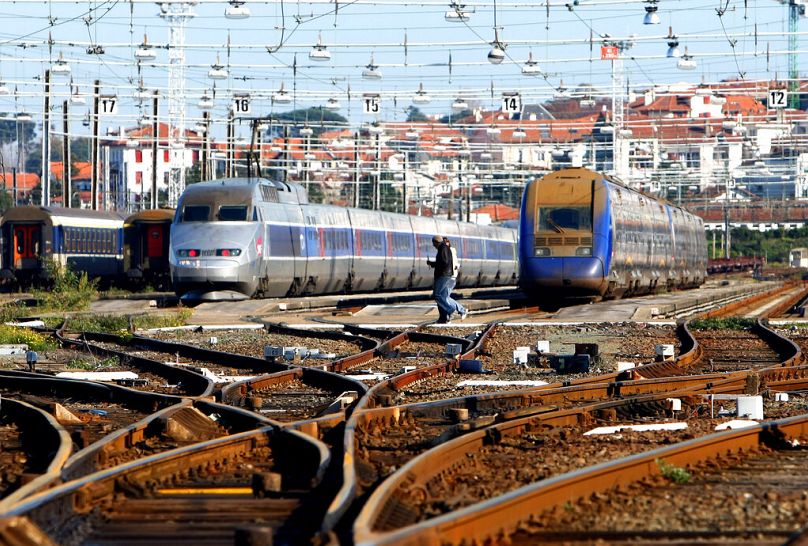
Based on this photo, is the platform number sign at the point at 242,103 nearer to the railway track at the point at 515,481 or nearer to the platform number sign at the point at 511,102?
the platform number sign at the point at 511,102

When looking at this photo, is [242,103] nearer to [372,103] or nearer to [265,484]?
[372,103]

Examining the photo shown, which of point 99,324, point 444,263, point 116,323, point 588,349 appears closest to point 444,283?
point 444,263

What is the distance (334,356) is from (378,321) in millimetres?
7808

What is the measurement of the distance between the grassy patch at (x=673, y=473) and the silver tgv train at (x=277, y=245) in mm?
25237

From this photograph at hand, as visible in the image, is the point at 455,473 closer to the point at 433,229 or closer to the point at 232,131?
the point at 433,229

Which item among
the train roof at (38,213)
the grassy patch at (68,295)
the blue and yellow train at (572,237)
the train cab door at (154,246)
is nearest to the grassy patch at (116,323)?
the grassy patch at (68,295)

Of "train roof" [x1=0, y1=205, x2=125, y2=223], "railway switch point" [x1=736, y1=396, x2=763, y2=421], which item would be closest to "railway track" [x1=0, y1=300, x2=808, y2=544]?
"railway switch point" [x1=736, y1=396, x2=763, y2=421]

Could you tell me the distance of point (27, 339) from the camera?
19656 millimetres

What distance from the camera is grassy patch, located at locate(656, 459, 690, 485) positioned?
7000mm

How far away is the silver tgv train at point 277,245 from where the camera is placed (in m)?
32.1

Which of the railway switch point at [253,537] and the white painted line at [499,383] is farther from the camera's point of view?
A: the white painted line at [499,383]

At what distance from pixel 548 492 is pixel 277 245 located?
28.2 m

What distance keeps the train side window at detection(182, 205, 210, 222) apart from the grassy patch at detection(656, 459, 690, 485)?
2626 cm

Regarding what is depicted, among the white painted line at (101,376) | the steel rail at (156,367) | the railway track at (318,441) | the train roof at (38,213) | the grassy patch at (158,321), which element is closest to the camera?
the railway track at (318,441)
